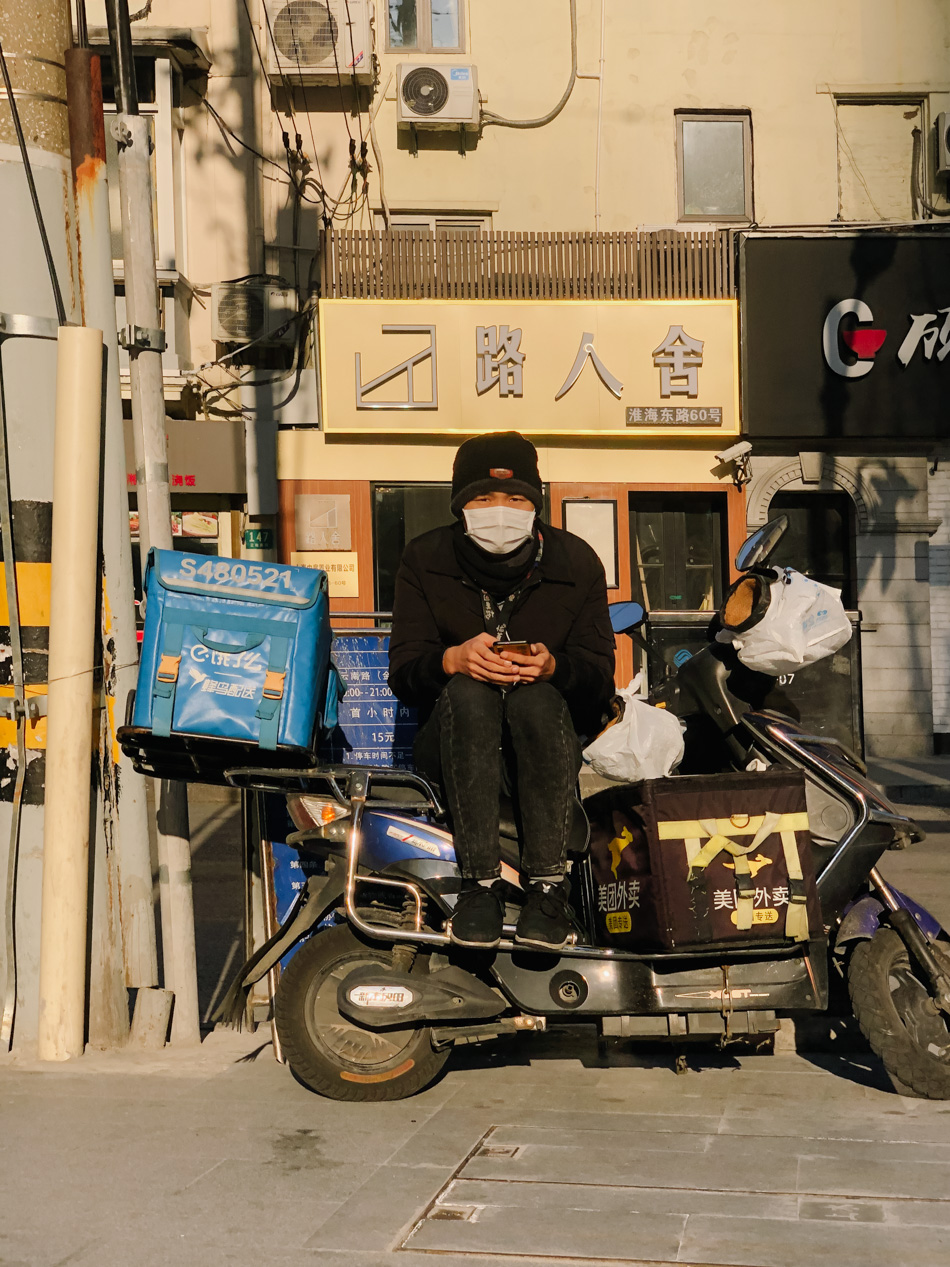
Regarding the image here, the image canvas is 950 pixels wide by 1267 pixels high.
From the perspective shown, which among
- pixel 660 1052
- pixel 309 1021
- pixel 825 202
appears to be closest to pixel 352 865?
pixel 309 1021

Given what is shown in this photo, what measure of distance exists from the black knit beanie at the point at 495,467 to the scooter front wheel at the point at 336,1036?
139 cm

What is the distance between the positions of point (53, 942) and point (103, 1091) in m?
0.57

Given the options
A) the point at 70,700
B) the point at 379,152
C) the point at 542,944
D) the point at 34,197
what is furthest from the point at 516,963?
the point at 379,152

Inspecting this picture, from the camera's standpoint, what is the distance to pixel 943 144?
15.8 meters

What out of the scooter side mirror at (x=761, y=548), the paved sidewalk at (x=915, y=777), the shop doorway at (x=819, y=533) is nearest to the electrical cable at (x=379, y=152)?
the shop doorway at (x=819, y=533)

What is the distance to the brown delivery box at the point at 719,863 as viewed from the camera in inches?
159

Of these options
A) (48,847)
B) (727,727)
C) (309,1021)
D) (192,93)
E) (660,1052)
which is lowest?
(660,1052)

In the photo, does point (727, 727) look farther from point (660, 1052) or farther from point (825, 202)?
point (825, 202)

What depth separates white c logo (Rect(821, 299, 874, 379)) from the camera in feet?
49.6

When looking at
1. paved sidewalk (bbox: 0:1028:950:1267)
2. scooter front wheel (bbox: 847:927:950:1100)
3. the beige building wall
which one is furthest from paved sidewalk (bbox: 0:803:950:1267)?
the beige building wall

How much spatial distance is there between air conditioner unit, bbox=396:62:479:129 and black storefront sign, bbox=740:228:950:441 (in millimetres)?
3419

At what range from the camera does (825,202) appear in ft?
52.5

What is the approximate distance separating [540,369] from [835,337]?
3.22m

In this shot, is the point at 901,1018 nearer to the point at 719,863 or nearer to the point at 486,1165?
the point at 719,863
